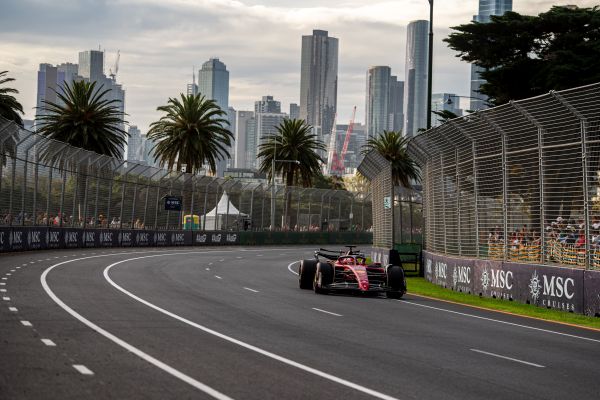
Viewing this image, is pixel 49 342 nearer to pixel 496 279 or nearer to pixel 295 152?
pixel 496 279

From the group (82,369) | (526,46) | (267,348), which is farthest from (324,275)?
(526,46)

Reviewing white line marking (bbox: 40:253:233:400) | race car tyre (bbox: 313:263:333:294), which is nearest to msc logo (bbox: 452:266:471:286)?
race car tyre (bbox: 313:263:333:294)

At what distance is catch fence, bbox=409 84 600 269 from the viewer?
21.6 meters

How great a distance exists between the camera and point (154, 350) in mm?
12859

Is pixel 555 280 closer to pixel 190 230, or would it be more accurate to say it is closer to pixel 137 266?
pixel 137 266

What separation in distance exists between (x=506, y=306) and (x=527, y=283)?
2.28ft

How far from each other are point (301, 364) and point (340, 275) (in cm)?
1371

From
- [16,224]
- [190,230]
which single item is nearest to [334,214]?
[190,230]

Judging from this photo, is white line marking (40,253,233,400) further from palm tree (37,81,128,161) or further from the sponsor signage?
palm tree (37,81,128,161)

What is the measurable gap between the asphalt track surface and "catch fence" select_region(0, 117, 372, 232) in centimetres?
1823

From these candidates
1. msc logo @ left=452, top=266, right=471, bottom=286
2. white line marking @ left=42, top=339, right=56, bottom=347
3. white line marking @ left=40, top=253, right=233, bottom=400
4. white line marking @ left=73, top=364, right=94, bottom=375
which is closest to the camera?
white line marking @ left=40, top=253, right=233, bottom=400

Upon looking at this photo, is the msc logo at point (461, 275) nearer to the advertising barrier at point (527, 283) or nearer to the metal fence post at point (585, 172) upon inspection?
the advertising barrier at point (527, 283)

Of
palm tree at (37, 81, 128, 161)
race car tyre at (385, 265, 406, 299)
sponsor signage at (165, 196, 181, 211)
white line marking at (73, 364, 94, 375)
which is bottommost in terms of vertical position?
white line marking at (73, 364, 94, 375)

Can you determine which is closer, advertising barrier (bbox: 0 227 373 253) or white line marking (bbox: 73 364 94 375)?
white line marking (bbox: 73 364 94 375)
